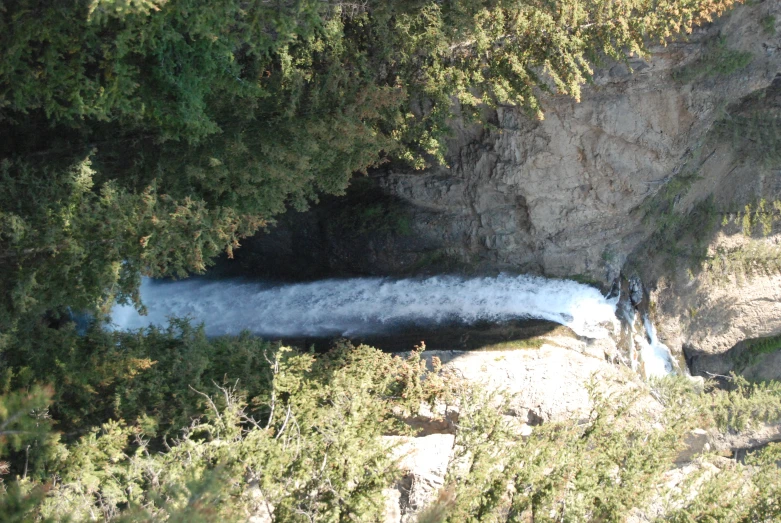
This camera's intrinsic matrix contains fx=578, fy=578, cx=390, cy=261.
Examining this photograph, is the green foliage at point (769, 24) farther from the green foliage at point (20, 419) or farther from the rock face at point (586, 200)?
the green foliage at point (20, 419)

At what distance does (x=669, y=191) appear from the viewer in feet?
50.7

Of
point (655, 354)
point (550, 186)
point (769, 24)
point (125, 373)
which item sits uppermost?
point (769, 24)

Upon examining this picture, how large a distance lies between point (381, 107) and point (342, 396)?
5376 millimetres

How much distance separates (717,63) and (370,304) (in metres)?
10.2

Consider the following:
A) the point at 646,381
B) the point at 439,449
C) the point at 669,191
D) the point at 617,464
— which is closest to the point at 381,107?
the point at 439,449

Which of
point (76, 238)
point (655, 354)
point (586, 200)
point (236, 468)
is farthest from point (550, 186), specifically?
point (76, 238)

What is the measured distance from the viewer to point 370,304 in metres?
16.3

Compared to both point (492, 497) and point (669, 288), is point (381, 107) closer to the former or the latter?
point (492, 497)

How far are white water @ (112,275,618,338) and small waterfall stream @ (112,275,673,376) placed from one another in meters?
0.02

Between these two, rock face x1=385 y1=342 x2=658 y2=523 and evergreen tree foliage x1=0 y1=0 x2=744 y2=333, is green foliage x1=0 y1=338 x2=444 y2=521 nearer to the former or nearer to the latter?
rock face x1=385 y1=342 x2=658 y2=523

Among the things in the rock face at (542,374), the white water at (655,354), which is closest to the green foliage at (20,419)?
the rock face at (542,374)

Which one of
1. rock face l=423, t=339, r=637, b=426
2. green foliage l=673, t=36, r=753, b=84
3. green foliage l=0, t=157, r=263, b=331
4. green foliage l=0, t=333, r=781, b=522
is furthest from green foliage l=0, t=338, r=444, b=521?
green foliage l=673, t=36, r=753, b=84

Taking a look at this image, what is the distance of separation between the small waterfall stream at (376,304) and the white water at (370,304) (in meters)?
0.02

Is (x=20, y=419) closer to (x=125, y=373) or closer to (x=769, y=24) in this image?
(x=125, y=373)
